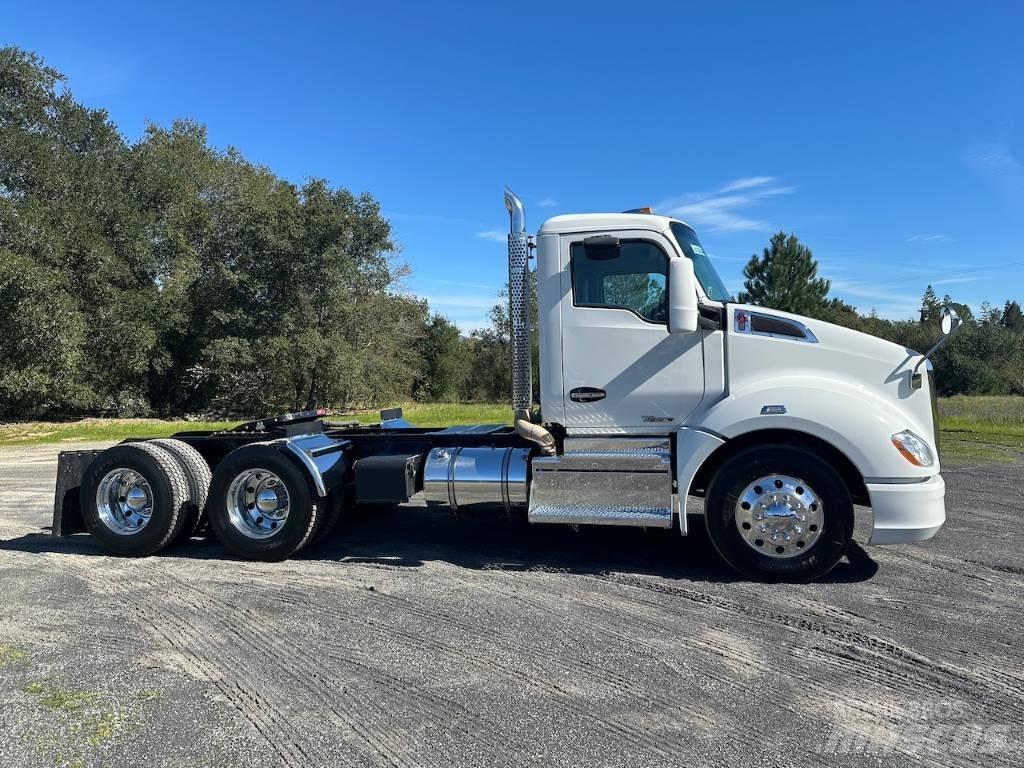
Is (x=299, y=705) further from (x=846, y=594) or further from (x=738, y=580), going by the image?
(x=846, y=594)

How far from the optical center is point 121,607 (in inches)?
191

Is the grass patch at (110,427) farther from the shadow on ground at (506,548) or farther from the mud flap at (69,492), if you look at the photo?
the mud flap at (69,492)

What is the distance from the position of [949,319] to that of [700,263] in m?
1.91

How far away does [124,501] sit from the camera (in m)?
6.41

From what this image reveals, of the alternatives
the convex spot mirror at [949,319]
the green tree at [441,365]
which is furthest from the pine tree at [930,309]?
the green tree at [441,365]

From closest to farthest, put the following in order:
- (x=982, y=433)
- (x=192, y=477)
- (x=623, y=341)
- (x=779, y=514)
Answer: (x=779, y=514) → (x=623, y=341) → (x=192, y=477) → (x=982, y=433)

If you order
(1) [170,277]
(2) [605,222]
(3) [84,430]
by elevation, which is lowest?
(3) [84,430]

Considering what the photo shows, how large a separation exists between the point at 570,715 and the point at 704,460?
2611 mm

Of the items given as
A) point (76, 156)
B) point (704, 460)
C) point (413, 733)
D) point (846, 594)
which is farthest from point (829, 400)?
point (76, 156)

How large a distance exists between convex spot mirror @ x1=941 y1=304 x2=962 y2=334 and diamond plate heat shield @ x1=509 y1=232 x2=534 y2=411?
128 inches

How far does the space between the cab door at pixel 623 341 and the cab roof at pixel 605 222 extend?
0.20 feet

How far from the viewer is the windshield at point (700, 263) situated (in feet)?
18.6

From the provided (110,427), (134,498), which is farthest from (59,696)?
(110,427)

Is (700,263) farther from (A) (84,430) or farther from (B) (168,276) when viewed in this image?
(B) (168,276)
